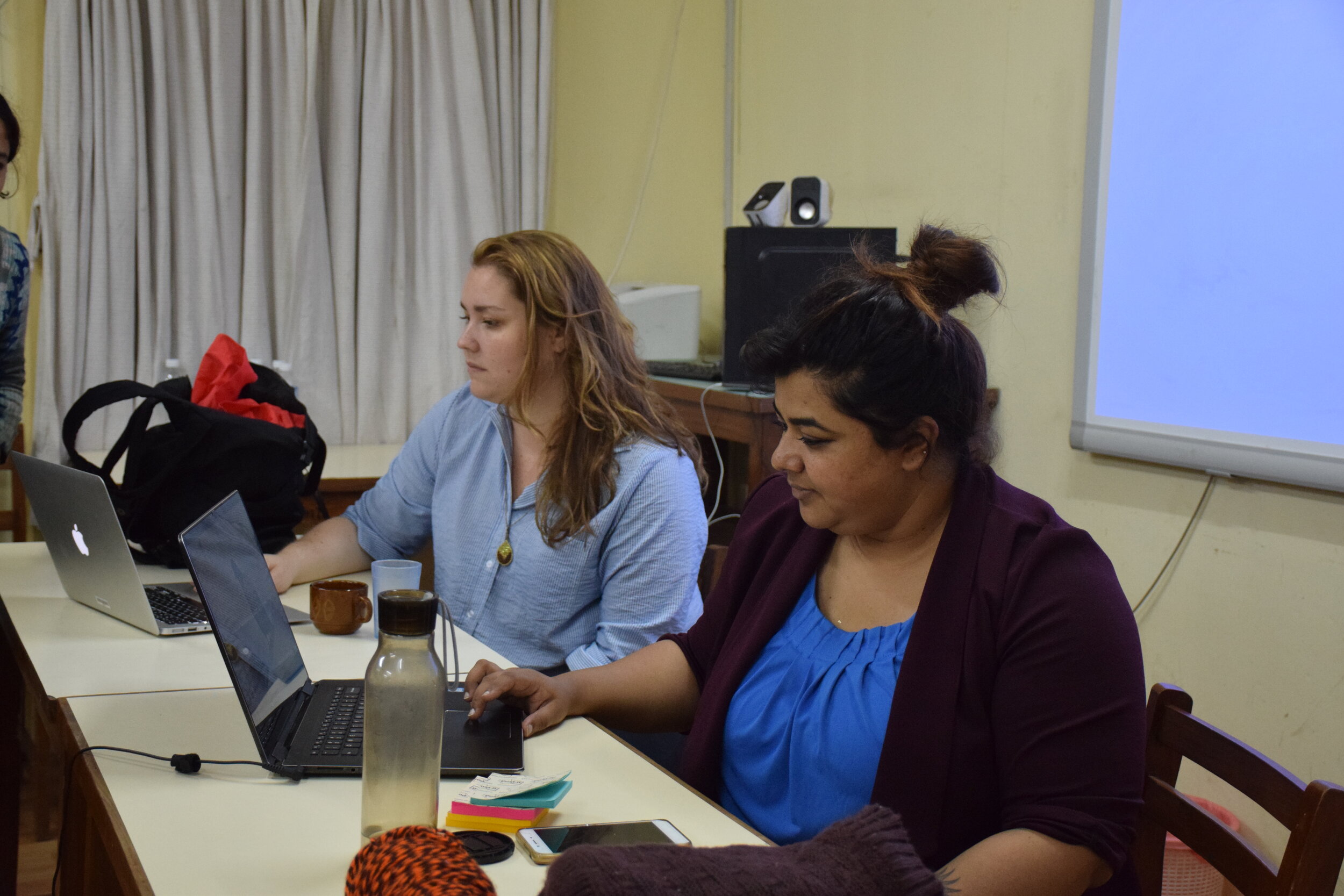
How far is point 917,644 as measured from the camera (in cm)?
115

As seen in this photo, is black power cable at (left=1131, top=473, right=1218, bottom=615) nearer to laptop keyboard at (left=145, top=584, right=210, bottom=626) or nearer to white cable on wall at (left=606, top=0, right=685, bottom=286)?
laptop keyboard at (left=145, top=584, right=210, bottom=626)

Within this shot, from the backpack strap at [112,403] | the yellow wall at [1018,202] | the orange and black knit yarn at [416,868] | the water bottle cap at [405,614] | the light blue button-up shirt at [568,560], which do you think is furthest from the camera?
the yellow wall at [1018,202]

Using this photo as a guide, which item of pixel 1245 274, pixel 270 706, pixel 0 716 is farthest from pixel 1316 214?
pixel 0 716

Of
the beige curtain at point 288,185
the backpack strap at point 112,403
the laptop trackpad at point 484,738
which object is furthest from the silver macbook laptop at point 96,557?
the beige curtain at point 288,185

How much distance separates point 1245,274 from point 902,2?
1.26 meters

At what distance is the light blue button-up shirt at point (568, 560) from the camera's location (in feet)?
5.62

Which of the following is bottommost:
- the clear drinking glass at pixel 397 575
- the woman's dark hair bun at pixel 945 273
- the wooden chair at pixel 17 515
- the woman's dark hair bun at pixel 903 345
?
Result: the wooden chair at pixel 17 515

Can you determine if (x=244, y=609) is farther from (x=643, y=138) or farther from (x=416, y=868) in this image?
(x=643, y=138)

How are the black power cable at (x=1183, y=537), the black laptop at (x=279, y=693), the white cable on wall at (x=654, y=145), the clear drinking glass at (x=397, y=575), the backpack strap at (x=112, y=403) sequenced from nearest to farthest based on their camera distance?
1. the black laptop at (x=279, y=693)
2. the clear drinking glass at (x=397, y=575)
3. the backpack strap at (x=112, y=403)
4. the black power cable at (x=1183, y=537)
5. the white cable on wall at (x=654, y=145)

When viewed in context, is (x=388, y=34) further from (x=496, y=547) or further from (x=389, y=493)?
(x=496, y=547)

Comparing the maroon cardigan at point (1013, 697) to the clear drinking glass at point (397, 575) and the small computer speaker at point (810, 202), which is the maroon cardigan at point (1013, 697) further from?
the small computer speaker at point (810, 202)

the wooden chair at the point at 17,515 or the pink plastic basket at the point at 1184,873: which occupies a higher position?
the wooden chair at the point at 17,515

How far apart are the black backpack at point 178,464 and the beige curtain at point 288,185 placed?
4.30 feet

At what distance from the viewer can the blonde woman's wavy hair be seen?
1.75m
